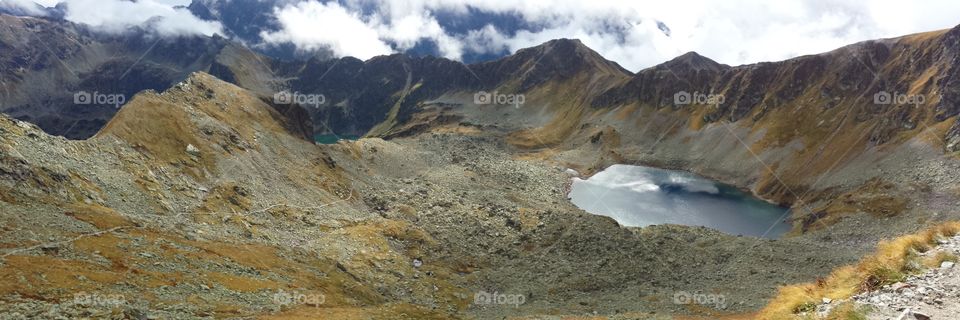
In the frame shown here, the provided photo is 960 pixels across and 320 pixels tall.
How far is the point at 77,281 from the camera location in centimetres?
2469

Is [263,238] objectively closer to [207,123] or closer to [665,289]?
[207,123]

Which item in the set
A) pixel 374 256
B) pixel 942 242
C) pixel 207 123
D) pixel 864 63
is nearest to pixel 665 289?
pixel 374 256

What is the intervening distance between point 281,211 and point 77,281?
29.3m
